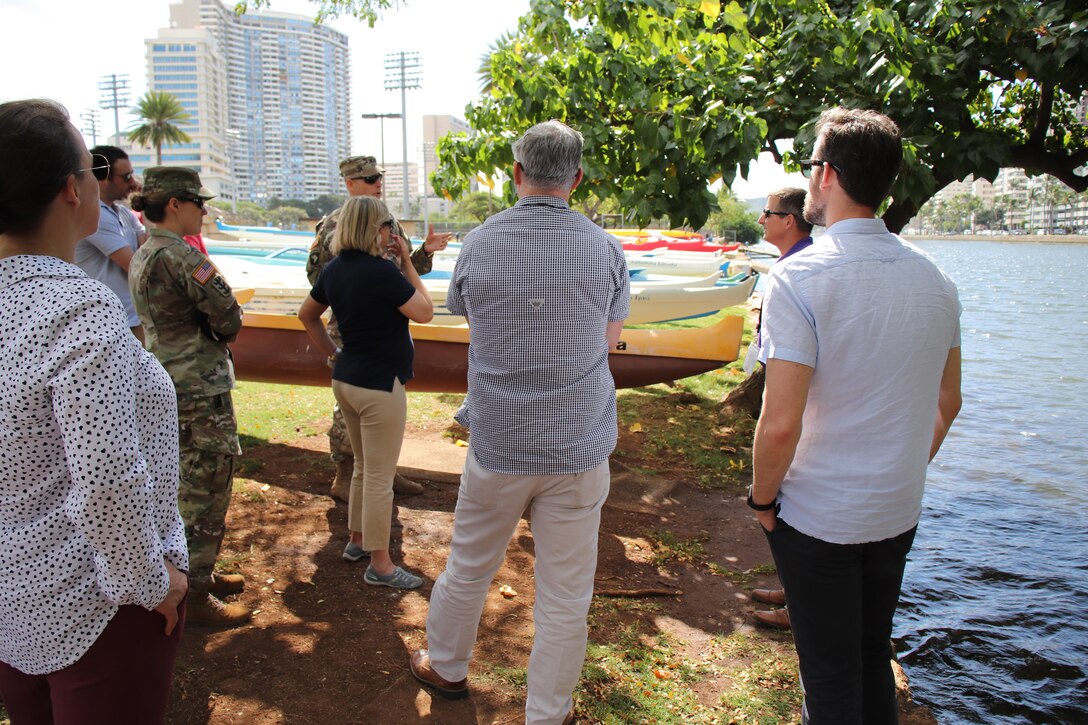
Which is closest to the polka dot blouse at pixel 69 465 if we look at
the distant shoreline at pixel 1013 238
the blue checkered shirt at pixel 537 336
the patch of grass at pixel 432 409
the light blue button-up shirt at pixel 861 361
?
the blue checkered shirt at pixel 537 336

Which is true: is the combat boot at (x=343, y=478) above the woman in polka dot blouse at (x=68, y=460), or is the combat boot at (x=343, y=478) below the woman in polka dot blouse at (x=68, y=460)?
below

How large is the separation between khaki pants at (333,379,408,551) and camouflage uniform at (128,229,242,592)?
0.57 m

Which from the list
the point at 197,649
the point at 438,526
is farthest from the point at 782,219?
the point at 197,649

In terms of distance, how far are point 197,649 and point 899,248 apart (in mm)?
3163

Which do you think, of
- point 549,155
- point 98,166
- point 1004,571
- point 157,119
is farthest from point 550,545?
point 157,119

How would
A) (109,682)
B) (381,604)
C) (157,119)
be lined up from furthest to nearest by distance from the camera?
(157,119)
(381,604)
(109,682)

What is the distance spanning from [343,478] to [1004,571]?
4.55m

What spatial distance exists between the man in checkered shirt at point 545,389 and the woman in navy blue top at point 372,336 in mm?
1022

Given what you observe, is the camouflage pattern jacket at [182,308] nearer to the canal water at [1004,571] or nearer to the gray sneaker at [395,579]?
the gray sneaker at [395,579]

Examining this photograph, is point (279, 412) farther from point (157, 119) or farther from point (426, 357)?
point (157, 119)

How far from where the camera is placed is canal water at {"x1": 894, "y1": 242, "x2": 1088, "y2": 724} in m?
4.07

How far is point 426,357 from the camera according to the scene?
7160 millimetres

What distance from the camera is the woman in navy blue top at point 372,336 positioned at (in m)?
3.71

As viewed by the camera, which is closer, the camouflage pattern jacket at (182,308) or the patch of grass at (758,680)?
the patch of grass at (758,680)
